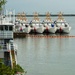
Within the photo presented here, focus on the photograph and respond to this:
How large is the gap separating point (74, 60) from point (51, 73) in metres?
7.94

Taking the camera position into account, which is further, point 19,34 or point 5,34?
point 19,34

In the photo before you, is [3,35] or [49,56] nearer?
[3,35]

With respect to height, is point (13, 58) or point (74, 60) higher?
point (13, 58)

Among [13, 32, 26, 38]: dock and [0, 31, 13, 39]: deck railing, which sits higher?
A: [0, 31, 13, 39]: deck railing

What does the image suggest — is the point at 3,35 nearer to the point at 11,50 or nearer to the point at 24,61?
the point at 11,50

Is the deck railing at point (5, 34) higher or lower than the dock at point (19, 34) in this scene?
higher

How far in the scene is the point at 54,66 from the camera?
30172 millimetres

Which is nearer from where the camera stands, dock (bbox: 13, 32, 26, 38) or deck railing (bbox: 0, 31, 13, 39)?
deck railing (bbox: 0, 31, 13, 39)

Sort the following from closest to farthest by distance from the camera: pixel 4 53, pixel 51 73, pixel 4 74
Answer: pixel 4 74 < pixel 4 53 < pixel 51 73

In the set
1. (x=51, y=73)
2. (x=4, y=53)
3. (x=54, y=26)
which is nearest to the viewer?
(x=4, y=53)

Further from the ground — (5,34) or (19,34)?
(5,34)

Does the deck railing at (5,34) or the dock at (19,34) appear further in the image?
the dock at (19,34)

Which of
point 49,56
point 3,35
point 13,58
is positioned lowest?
point 49,56

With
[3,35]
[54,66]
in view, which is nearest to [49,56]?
[54,66]
